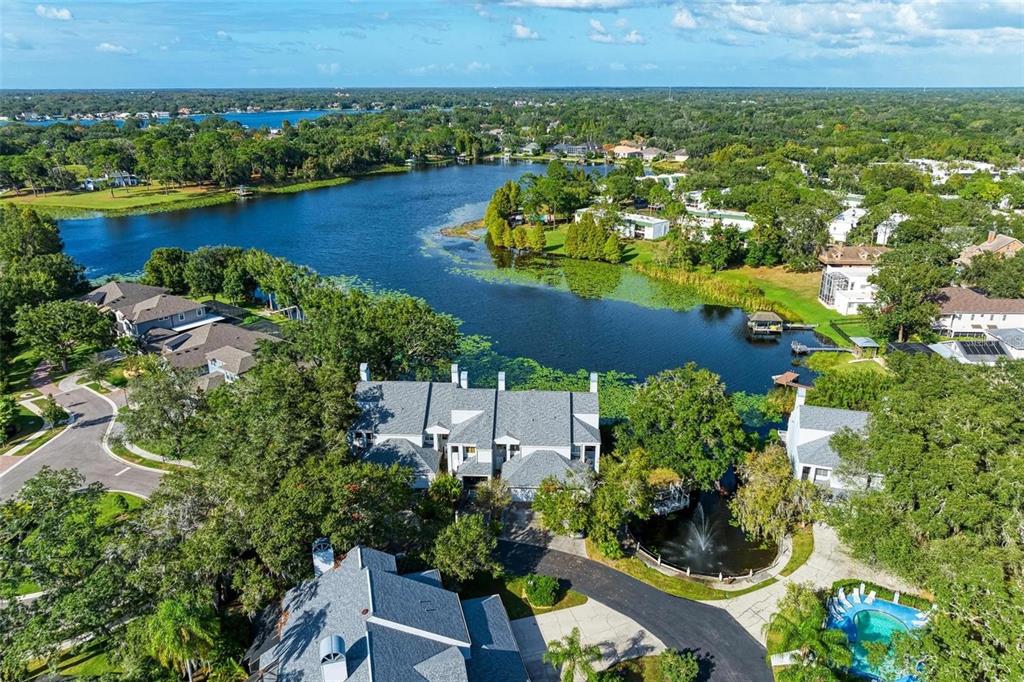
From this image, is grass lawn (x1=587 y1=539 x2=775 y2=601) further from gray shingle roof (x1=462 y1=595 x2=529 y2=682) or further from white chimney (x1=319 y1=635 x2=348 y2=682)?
white chimney (x1=319 y1=635 x2=348 y2=682)

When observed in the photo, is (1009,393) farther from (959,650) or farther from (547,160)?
(547,160)

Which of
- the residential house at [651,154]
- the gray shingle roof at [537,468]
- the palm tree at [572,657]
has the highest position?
the residential house at [651,154]

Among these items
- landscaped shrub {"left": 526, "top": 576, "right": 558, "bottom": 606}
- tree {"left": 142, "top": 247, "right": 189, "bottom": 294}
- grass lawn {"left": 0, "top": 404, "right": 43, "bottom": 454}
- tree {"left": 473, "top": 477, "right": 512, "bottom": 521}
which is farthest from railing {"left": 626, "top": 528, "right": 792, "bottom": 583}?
tree {"left": 142, "top": 247, "right": 189, "bottom": 294}

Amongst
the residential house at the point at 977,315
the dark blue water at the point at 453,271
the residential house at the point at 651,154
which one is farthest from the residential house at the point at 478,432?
the residential house at the point at 651,154

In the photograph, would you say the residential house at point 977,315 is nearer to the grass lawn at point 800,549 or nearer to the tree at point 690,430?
the tree at point 690,430

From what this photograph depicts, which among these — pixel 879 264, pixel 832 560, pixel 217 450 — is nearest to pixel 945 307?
pixel 879 264
